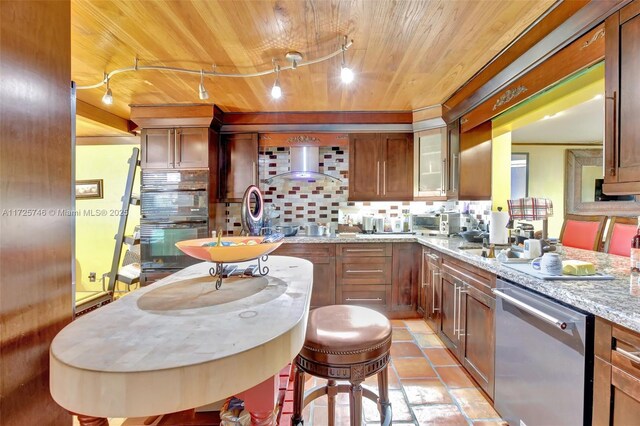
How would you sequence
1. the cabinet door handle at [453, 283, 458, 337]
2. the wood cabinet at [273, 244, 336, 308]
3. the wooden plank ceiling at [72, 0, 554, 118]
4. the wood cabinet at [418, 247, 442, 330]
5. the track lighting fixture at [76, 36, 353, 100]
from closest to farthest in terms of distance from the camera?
the wooden plank ceiling at [72, 0, 554, 118] < the track lighting fixture at [76, 36, 353, 100] < the cabinet door handle at [453, 283, 458, 337] < the wood cabinet at [418, 247, 442, 330] < the wood cabinet at [273, 244, 336, 308]

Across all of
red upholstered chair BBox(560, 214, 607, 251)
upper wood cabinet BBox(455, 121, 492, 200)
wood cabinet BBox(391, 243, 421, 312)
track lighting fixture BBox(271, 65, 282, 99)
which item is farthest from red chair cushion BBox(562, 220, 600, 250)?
track lighting fixture BBox(271, 65, 282, 99)

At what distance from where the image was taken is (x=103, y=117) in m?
3.43

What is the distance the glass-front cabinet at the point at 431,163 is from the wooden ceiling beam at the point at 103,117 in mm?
Answer: 3835

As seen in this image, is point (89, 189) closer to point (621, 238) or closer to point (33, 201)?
point (33, 201)

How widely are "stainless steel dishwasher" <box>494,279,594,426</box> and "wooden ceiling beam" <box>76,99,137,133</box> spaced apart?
4.28 meters

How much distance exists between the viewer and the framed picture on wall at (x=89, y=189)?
4.29m

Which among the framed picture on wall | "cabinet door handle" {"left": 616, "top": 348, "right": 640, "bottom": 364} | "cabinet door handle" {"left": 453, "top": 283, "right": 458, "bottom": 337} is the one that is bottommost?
"cabinet door handle" {"left": 453, "top": 283, "right": 458, "bottom": 337}

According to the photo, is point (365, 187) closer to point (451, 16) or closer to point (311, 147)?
point (311, 147)

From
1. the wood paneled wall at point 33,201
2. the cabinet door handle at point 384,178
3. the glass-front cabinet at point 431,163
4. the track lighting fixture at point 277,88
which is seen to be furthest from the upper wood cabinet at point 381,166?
the wood paneled wall at point 33,201

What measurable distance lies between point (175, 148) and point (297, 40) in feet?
6.76

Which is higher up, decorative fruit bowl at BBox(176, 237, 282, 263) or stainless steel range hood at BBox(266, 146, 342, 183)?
stainless steel range hood at BBox(266, 146, 342, 183)

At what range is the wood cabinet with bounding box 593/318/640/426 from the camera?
97cm

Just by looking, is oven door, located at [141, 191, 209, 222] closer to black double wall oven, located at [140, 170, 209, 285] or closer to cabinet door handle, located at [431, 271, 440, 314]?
black double wall oven, located at [140, 170, 209, 285]

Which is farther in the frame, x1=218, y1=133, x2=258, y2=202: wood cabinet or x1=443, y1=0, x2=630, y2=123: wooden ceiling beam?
x1=218, y1=133, x2=258, y2=202: wood cabinet
